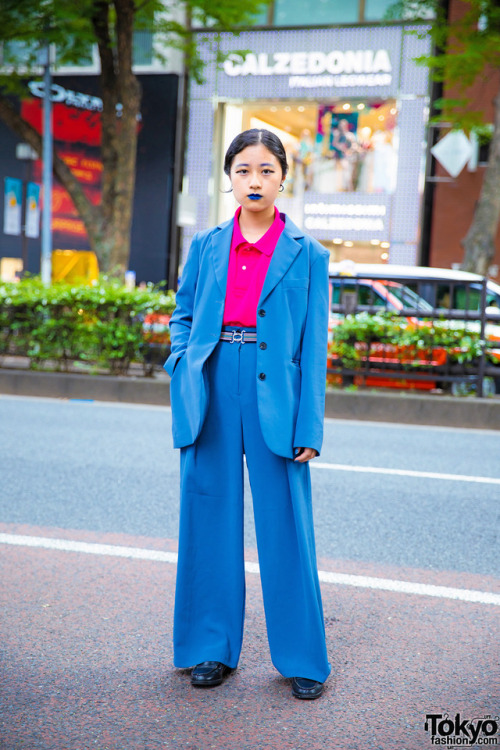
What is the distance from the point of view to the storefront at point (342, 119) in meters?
22.2

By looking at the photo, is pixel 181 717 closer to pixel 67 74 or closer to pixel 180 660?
pixel 180 660

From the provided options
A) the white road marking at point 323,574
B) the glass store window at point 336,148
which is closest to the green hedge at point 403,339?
the white road marking at point 323,574

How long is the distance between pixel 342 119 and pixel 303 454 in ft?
71.4

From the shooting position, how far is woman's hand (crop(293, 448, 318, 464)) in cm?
280

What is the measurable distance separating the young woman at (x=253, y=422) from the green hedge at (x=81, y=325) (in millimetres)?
7755

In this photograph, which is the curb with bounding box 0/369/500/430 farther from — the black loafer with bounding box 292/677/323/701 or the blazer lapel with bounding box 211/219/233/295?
the black loafer with bounding box 292/677/323/701

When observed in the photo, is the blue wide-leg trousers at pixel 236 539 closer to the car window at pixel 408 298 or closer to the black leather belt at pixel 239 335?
the black leather belt at pixel 239 335

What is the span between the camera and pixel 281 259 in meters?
2.85

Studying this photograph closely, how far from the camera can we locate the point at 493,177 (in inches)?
583

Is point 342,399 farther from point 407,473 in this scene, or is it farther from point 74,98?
point 74,98

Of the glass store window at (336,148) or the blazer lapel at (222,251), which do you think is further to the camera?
the glass store window at (336,148)

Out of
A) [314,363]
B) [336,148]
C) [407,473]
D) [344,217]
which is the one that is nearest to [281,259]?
[314,363]

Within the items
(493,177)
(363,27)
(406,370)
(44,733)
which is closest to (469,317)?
(406,370)

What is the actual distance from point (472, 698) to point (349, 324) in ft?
25.7
